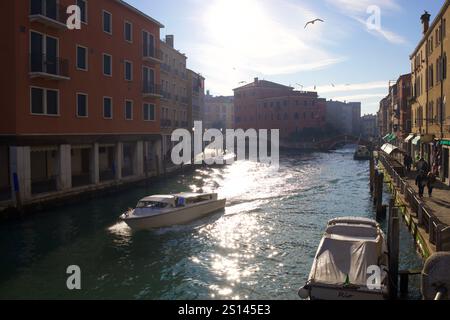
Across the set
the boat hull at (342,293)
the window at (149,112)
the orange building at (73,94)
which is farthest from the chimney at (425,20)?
the boat hull at (342,293)

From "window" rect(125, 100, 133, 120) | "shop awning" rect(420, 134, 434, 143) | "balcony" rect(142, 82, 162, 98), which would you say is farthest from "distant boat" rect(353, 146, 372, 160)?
"window" rect(125, 100, 133, 120)

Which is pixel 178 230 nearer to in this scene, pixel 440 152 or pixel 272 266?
pixel 272 266

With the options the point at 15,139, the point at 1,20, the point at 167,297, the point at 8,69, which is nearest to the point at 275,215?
the point at 167,297

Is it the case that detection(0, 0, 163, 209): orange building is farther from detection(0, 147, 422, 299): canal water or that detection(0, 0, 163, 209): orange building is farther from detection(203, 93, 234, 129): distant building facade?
detection(203, 93, 234, 129): distant building facade

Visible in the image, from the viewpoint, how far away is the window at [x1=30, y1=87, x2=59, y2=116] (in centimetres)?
2596

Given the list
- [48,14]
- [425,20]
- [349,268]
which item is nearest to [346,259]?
[349,268]

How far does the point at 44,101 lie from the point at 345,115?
143 meters

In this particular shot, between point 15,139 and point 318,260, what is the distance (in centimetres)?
1910

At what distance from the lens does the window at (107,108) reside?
3338cm

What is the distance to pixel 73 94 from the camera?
2947cm

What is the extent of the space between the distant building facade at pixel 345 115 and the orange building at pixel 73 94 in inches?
4288

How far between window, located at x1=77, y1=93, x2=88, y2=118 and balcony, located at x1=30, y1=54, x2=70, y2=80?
2.52 meters

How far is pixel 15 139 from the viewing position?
963 inches

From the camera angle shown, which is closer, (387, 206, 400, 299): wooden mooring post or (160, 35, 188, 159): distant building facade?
(387, 206, 400, 299): wooden mooring post
